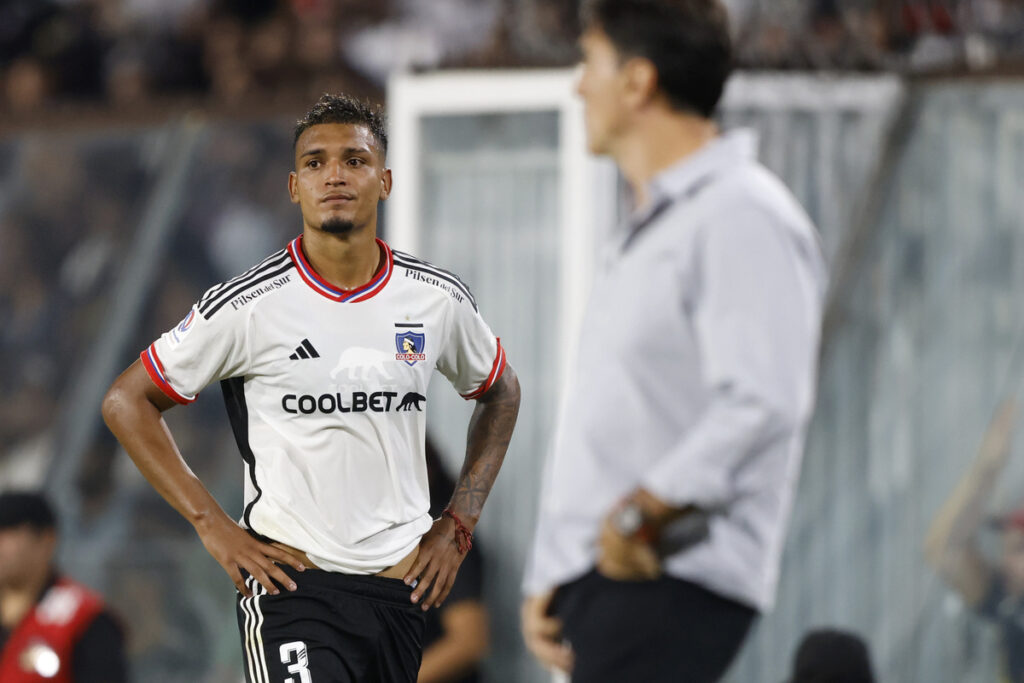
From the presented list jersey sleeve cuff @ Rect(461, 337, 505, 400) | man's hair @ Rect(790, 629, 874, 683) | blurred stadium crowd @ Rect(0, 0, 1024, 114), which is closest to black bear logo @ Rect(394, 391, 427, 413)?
jersey sleeve cuff @ Rect(461, 337, 505, 400)

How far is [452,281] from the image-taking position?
10.9 ft

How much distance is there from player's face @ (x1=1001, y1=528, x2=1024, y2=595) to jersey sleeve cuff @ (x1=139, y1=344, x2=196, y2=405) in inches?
135

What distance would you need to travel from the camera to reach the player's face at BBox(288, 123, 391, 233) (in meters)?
3.07

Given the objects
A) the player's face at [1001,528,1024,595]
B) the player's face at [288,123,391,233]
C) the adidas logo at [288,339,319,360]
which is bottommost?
the player's face at [1001,528,1024,595]

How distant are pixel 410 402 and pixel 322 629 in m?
0.51

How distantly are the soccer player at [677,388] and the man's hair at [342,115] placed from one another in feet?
2.99

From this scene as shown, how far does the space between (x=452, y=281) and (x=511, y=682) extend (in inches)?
107

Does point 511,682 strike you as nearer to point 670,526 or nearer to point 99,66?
point 670,526

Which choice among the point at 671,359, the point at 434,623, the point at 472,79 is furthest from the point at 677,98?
the point at 472,79

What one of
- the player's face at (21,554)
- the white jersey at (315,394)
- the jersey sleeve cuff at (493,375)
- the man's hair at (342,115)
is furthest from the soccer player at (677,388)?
the player's face at (21,554)

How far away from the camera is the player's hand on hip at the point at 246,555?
3.05 meters

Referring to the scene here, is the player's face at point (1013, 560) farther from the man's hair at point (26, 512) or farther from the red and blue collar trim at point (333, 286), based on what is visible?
the man's hair at point (26, 512)

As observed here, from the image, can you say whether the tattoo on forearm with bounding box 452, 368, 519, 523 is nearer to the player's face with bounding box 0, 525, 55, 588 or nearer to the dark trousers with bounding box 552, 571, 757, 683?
the dark trousers with bounding box 552, 571, 757, 683

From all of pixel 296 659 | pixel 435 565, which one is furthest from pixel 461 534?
pixel 296 659
